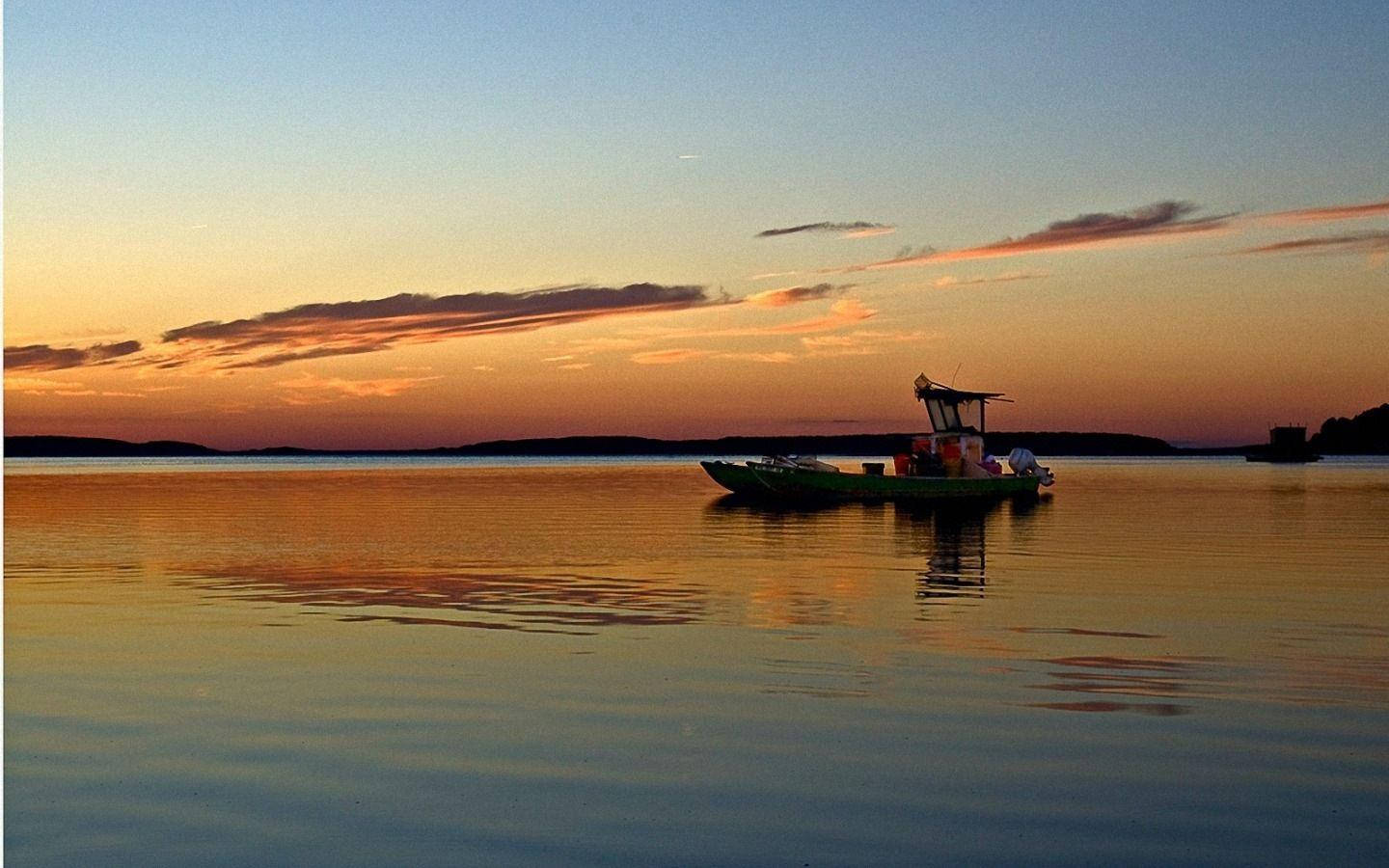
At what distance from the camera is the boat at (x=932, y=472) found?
76875 mm

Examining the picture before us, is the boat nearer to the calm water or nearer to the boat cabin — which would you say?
the boat cabin

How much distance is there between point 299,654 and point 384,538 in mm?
29710

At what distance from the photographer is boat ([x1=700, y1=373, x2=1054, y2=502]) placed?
7688cm

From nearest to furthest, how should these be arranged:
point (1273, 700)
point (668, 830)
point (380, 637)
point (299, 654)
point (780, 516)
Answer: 1. point (668, 830)
2. point (1273, 700)
3. point (299, 654)
4. point (380, 637)
5. point (780, 516)

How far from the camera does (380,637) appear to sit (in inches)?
910

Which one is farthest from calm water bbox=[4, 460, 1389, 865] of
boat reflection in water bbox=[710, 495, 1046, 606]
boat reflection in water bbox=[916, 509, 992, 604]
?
boat reflection in water bbox=[710, 495, 1046, 606]

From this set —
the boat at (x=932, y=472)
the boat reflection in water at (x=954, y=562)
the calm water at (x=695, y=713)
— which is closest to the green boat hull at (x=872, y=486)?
the boat at (x=932, y=472)

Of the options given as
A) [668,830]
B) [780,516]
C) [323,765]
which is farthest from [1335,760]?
[780,516]

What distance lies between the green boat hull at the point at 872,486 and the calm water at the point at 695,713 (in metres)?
37.4

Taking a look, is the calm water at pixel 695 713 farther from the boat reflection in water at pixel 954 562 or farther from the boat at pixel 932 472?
the boat at pixel 932 472

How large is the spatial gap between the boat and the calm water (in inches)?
1523

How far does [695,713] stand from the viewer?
16.3 m

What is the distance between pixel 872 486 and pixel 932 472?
4828 mm

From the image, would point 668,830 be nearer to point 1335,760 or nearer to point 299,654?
point 1335,760
